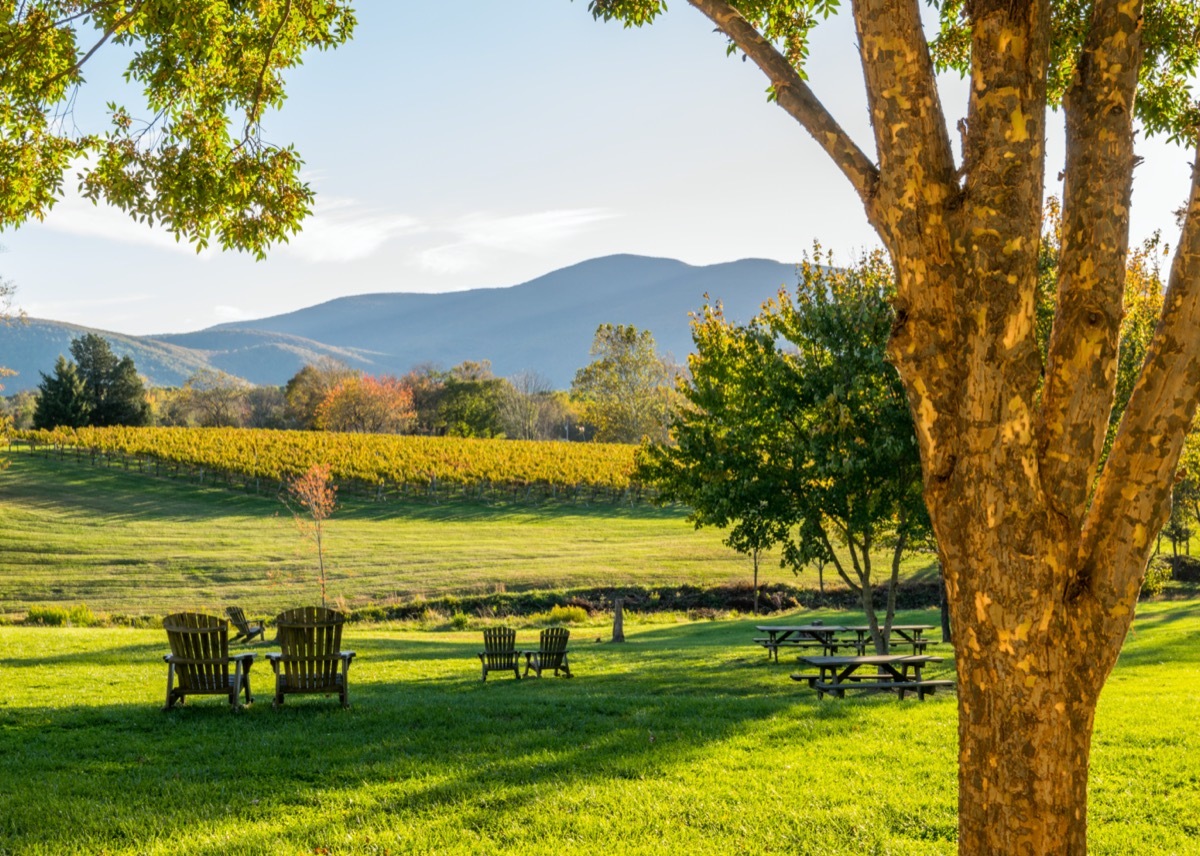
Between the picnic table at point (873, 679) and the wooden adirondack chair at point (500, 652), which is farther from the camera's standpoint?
the wooden adirondack chair at point (500, 652)

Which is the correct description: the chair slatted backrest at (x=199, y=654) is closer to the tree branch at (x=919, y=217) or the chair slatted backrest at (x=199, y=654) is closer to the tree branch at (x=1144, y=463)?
the tree branch at (x=919, y=217)

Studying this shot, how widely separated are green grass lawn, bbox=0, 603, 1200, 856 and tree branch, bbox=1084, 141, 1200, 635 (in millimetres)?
3176

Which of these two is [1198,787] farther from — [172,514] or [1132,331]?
[172,514]

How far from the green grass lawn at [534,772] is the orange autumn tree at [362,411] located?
84555mm

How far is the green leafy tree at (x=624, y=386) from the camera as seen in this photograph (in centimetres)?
9438

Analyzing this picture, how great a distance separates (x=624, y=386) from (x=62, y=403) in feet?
160

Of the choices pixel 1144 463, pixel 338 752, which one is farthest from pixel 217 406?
pixel 1144 463

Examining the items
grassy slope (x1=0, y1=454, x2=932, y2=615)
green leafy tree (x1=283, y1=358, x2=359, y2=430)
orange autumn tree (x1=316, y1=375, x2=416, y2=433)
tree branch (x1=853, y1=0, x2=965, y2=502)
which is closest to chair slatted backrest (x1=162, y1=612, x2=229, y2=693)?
tree branch (x1=853, y1=0, x2=965, y2=502)

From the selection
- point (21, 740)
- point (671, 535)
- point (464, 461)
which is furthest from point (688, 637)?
point (464, 461)

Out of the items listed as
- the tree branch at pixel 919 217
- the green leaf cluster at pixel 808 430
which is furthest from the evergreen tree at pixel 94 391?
the tree branch at pixel 919 217

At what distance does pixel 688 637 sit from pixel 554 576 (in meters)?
17.2

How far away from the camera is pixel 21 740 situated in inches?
368

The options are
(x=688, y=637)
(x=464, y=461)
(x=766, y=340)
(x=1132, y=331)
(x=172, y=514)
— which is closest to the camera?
(x=766, y=340)

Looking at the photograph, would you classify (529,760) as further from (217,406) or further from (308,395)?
(217,406)
